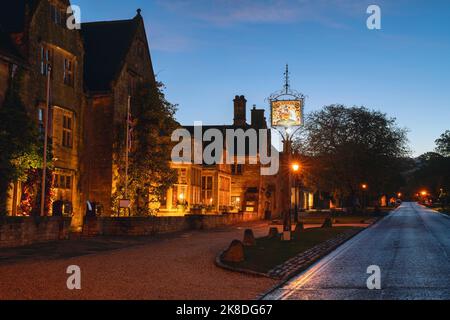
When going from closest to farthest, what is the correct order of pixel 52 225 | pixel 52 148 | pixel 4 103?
pixel 52 225 < pixel 4 103 < pixel 52 148

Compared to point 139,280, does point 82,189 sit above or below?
above

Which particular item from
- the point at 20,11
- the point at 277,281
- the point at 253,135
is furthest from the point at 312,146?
the point at 277,281

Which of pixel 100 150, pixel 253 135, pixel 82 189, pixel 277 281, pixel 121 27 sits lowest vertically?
pixel 277 281

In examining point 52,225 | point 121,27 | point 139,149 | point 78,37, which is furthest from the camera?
point 121,27

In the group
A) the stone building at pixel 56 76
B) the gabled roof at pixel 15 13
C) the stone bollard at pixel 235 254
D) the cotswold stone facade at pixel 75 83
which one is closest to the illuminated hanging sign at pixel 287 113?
the cotswold stone facade at pixel 75 83

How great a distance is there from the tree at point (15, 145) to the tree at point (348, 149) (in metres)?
47.3

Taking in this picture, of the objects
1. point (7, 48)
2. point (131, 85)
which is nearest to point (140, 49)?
point (131, 85)

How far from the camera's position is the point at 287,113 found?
2828 cm

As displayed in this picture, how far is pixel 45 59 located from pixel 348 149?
148ft

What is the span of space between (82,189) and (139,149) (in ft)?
15.3

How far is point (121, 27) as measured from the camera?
38812 millimetres

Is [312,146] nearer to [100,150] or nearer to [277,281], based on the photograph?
[100,150]

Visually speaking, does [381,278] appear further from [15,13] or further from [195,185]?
[195,185]

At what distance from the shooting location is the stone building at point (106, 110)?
113ft
